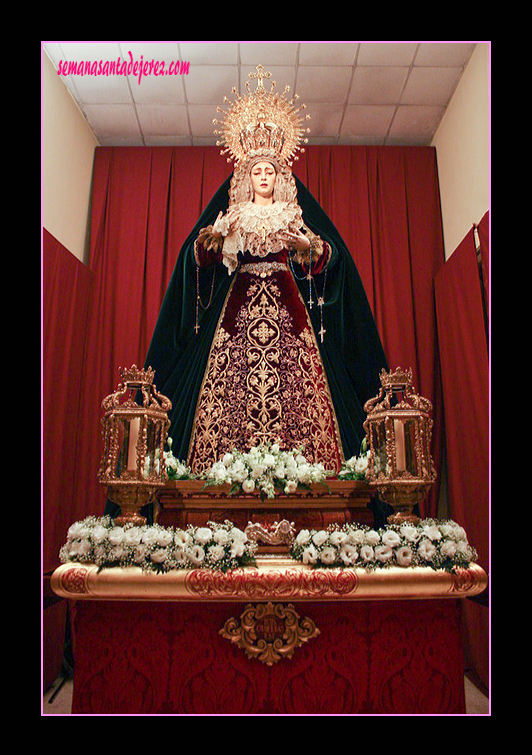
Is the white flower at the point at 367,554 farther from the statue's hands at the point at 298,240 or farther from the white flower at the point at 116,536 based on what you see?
the statue's hands at the point at 298,240

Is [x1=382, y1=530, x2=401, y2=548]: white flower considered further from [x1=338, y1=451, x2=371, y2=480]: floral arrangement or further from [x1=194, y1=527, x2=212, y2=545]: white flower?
[x1=194, y1=527, x2=212, y2=545]: white flower

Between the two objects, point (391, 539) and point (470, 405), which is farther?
point (470, 405)

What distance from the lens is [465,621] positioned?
12.1ft

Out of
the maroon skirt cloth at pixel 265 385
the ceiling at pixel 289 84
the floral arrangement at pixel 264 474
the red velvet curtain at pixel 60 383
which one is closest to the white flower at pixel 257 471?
the floral arrangement at pixel 264 474

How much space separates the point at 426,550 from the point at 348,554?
302 mm

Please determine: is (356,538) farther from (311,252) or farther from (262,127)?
(262,127)

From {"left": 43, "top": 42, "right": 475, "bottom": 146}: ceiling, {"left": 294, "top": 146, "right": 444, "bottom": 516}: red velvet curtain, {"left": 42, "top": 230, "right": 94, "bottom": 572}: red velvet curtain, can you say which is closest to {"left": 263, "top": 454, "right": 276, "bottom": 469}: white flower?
{"left": 42, "top": 230, "right": 94, "bottom": 572}: red velvet curtain

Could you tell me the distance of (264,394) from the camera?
288 cm

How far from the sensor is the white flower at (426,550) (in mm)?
2131

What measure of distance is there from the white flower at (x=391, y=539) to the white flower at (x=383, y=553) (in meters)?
0.02

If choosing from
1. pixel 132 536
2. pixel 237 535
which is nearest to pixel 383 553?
pixel 237 535

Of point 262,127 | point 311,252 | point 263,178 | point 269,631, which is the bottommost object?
point 269,631

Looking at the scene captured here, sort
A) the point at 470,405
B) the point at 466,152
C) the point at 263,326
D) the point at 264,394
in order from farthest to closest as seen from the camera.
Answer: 1. the point at 466,152
2. the point at 470,405
3. the point at 263,326
4. the point at 264,394

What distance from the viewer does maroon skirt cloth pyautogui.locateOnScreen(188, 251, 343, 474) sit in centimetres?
282
